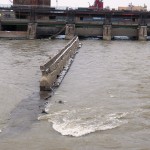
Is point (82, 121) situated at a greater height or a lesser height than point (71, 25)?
lesser

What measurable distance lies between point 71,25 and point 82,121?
168 feet

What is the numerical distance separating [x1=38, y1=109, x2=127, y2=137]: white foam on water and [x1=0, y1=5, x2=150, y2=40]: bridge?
1946 inches

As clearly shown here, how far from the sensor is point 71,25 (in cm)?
6406

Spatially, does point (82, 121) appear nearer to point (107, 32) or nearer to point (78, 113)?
point (78, 113)

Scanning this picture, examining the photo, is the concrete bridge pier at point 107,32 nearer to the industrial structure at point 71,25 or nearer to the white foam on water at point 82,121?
the industrial structure at point 71,25

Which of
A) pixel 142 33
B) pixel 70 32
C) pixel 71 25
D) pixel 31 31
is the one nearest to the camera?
pixel 70 32

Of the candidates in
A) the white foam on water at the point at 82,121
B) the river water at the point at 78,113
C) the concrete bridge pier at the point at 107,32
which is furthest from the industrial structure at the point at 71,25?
the white foam on water at the point at 82,121

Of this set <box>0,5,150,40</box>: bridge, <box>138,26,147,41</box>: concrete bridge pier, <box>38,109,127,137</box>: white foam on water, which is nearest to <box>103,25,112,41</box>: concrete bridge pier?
<box>0,5,150,40</box>: bridge

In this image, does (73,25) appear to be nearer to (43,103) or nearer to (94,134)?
(43,103)

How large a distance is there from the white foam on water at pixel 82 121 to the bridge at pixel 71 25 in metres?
49.4

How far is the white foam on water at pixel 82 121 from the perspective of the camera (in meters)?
12.7

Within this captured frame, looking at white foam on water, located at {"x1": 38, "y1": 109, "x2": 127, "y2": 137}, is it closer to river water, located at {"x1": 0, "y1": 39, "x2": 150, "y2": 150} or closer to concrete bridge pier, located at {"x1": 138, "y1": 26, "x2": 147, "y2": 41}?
river water, located at {"x1": 0, "y1": 39, "x2": 150, "y2": 150}

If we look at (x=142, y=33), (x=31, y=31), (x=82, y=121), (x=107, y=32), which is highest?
(x=31, y=31)

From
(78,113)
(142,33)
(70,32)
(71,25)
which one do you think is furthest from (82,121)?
(142,33)
